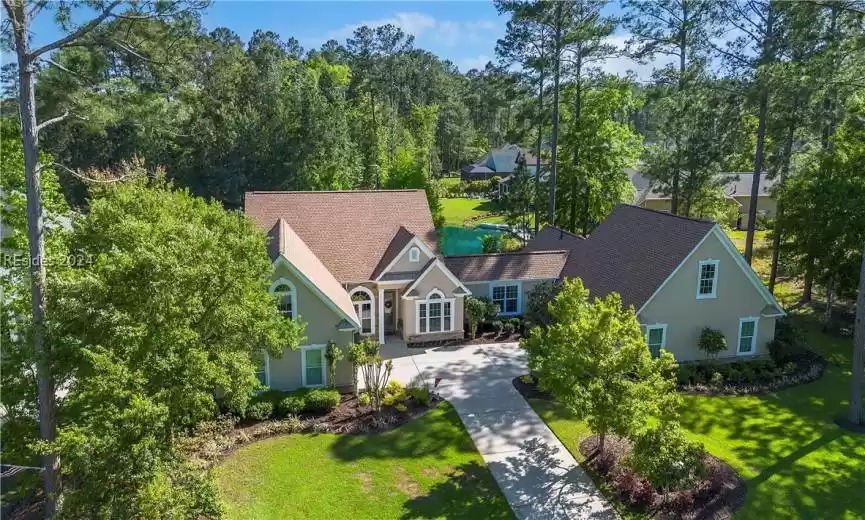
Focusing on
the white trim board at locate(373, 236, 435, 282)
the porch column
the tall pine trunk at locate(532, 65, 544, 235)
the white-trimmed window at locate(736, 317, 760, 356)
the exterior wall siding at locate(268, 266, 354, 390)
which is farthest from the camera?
the tall pine trunk at locate(532, 65, 544, 235)

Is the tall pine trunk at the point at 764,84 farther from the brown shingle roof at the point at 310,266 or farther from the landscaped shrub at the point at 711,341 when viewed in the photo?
the brown shingle roof at the point at 310,266

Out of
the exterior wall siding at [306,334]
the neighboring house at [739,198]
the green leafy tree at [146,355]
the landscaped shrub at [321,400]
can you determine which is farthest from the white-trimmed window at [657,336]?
the neighboring house at [739,198]

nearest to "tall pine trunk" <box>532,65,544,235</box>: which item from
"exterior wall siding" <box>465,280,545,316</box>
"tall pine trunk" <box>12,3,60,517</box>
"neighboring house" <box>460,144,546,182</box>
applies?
"exterior wall siding" <box>465,280,545,316</box>

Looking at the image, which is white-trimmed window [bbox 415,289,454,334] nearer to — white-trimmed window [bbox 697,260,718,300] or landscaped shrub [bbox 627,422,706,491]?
white-trimmed window [bbox 697,260,718,300]

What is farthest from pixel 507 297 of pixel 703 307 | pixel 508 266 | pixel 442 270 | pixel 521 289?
pixel 703 307

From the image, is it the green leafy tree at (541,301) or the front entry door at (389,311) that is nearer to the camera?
the green leafy tree at (541,301)

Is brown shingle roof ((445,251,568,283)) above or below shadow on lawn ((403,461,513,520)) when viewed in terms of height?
above

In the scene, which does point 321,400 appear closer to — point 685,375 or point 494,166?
point 685,375

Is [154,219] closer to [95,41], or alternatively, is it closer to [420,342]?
[95,41]
